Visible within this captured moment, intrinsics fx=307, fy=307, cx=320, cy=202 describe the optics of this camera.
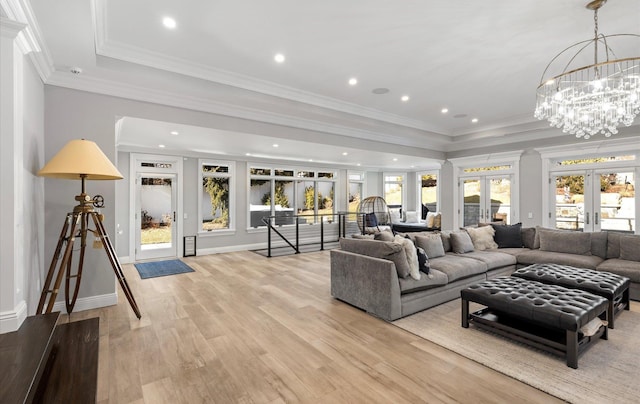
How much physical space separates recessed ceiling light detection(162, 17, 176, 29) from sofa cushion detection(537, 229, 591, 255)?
626cm

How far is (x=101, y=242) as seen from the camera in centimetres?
323

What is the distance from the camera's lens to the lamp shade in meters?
2.85

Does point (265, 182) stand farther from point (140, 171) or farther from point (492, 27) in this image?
point (492, 27)

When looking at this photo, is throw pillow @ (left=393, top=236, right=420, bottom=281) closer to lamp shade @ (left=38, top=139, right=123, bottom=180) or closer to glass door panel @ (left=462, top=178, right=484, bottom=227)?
lamp shade @ (left=38, top=139, right=123, bottom=180)

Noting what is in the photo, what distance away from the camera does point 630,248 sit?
4.43 meters

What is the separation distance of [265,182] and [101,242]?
19.6ft

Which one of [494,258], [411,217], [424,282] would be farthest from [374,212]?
[424,282]

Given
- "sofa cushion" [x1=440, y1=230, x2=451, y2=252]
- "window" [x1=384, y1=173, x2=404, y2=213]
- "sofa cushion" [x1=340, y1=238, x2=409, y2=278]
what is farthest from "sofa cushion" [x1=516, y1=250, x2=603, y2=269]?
"window" [x1=384, y1=173, x2=404, y2=213]

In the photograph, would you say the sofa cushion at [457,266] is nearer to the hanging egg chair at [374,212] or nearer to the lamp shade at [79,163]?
the lamp shade at [79,163]

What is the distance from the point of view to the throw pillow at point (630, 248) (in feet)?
14.3

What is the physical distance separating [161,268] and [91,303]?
96.1 inches

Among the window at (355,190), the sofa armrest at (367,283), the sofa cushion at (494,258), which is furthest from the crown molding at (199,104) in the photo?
the window at (355,190)

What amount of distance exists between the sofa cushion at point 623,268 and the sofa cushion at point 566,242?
458 mm

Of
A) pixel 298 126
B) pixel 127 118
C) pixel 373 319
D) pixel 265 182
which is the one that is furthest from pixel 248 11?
pixel 265 182
